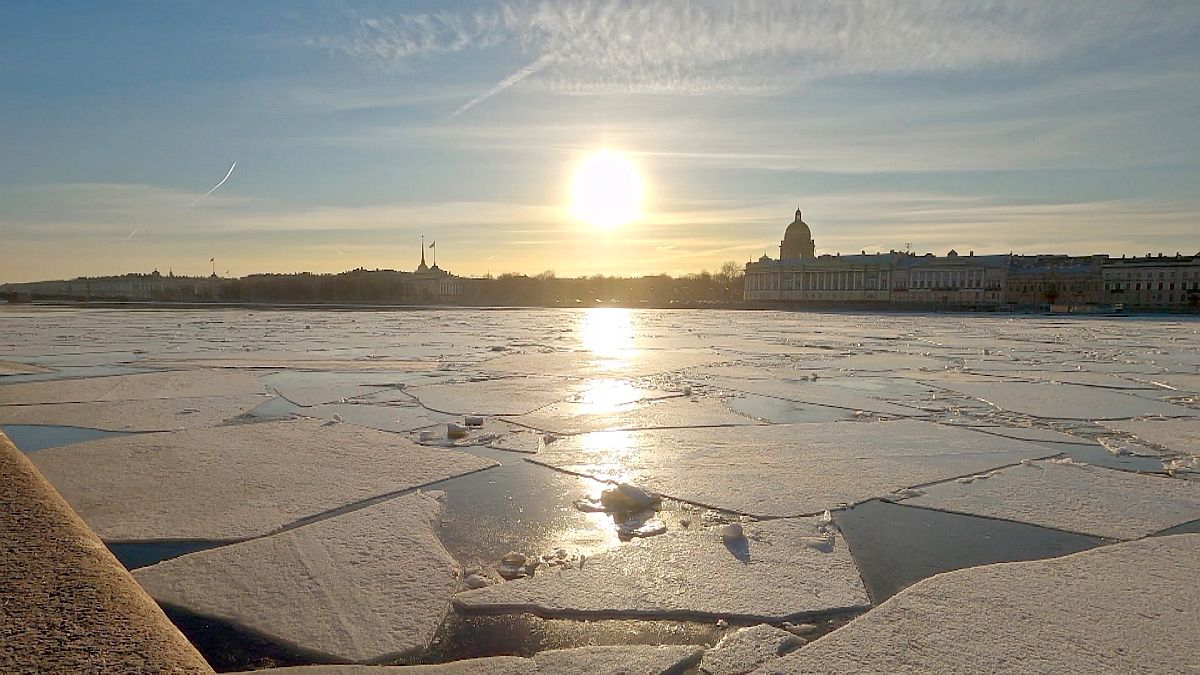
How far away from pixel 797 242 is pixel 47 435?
386 ft

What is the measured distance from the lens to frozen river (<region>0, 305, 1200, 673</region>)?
303cm

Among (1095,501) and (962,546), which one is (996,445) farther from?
(962,546)

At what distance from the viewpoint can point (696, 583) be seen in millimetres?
3561

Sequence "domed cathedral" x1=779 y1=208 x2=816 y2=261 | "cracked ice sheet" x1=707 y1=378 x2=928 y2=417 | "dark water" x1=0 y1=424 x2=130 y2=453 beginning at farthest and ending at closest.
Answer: "domed cathedral" x1=779 y1=208 x2=816 y2=261, "cracked ice sheet" x1=707 y1=378 x2=928 y2=417, "dark water" x1=0 y1=424 x2=130 y2=453

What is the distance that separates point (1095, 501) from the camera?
4863 millimetres

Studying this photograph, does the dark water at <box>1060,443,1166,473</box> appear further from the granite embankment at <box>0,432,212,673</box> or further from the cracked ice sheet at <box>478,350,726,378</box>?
the cracked ice sheet at <box>478,350,726,378</box>

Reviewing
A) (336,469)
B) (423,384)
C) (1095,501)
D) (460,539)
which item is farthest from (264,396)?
(1095,501)

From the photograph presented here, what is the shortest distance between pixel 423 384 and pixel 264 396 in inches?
82.5

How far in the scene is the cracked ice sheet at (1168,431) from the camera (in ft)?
21.5

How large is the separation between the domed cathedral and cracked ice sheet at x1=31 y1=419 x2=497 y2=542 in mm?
115250

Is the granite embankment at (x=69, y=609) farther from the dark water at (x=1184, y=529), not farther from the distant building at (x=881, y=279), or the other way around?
the distant building at (x=881, y=279)

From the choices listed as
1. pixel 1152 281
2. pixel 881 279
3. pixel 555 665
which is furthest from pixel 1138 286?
pixel 555 665

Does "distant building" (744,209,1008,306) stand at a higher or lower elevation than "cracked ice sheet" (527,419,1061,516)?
higher

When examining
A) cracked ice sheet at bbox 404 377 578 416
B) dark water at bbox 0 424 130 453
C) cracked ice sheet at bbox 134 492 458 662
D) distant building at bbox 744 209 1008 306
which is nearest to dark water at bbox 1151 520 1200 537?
cracked ice sheet at bbox 134 492 458 662
